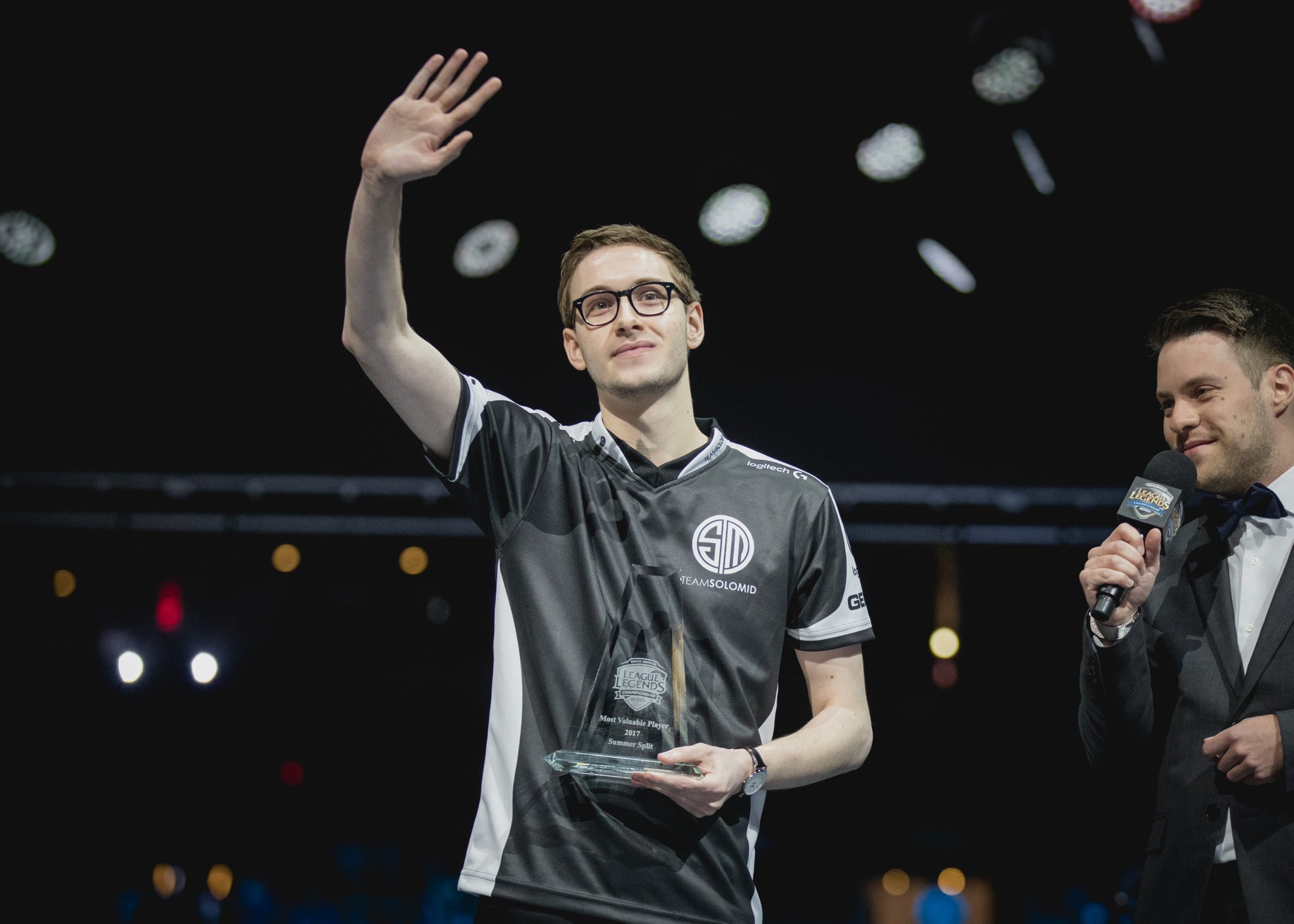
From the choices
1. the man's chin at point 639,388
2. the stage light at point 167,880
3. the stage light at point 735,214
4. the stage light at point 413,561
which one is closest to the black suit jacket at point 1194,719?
the man's chin at point 639,388

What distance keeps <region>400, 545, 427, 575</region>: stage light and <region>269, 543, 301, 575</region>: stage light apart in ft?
2.04

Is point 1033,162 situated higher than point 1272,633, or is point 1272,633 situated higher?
point 1033,162

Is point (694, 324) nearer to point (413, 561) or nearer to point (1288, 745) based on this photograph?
point (1288, 745)

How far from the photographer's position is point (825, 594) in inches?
79.4

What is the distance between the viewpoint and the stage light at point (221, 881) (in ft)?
16.1

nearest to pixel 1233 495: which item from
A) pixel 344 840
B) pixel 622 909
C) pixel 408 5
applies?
pixel 622 909

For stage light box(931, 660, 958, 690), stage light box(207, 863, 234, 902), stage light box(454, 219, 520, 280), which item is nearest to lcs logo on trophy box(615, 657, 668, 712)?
stage light box(454, 219, 520, 280)

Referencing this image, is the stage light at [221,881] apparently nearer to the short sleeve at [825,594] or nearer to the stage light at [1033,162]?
the short sleeve at [825,594]

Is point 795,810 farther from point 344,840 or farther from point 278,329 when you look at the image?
point 278,329

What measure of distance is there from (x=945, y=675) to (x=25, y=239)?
5.46 meters

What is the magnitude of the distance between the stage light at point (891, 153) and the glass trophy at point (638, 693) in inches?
123

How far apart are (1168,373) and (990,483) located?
3346 mm

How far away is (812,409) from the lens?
17.5ft

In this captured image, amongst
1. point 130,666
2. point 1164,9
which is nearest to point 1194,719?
point 1164,9
